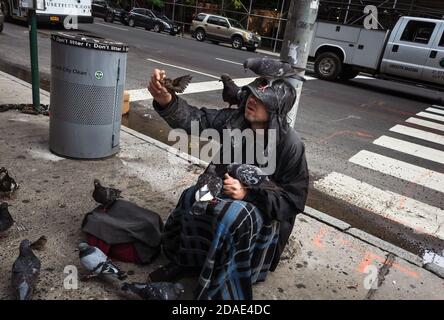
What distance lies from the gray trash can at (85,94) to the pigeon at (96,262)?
1.86m

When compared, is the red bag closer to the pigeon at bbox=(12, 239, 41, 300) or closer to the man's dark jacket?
the pigeon at bbox=(12, 239, 41, 300)

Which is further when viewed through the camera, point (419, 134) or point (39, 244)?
point (419, 134)

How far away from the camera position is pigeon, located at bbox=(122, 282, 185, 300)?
7.89 feet

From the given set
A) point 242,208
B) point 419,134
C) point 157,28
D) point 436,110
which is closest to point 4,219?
point 242,208

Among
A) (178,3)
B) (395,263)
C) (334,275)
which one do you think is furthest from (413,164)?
(178,3)

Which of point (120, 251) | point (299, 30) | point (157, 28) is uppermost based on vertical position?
point (299, 30)

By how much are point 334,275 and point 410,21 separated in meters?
11.1

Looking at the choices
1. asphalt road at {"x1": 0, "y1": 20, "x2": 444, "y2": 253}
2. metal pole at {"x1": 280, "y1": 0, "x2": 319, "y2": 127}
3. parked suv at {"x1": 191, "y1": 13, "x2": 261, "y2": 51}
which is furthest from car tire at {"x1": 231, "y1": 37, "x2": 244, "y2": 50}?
metal pole at {"x1": 280, "y1": 0, "x2": 319, "y2": 127}

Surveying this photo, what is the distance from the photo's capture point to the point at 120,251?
284 centimetres

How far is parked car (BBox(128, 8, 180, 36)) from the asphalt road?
12.1 m

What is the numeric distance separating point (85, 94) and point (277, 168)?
229cm

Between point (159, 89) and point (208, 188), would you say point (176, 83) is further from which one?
point (208, 188)
